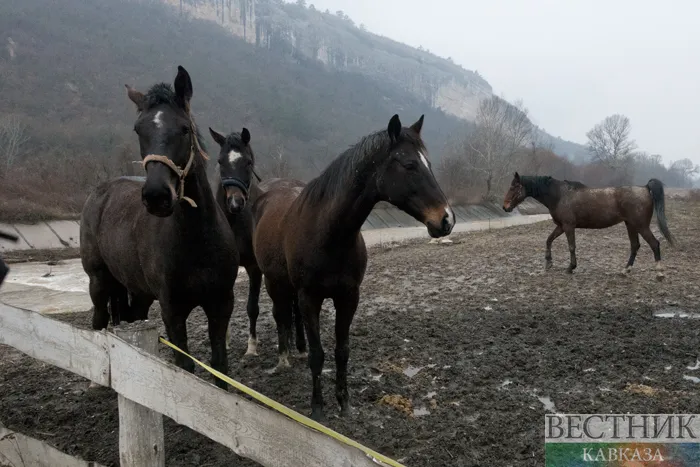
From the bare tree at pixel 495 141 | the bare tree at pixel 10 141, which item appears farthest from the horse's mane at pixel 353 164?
the bare tree at pixel 495 141

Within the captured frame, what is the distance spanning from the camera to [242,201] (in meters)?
4.83

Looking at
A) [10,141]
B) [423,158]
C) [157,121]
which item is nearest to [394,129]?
[423,158]

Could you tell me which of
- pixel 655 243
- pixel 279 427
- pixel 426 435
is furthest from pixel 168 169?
pixel 655 243

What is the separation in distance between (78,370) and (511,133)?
2386 inches

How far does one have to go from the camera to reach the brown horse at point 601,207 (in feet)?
30.1

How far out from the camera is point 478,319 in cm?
632

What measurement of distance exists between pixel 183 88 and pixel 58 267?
533 inches

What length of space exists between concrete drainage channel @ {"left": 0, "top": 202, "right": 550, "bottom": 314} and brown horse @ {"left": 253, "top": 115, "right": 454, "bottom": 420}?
2222mm

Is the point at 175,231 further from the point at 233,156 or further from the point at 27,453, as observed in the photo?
the point at 233,156

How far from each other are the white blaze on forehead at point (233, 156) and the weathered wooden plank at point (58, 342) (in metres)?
2.71

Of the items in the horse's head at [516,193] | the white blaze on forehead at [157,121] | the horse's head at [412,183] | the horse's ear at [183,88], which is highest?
the horse's ear at [183,88]

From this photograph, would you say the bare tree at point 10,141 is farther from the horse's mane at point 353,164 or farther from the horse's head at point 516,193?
the horse's mane at point 353,164

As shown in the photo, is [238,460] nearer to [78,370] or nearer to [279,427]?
[78,370]

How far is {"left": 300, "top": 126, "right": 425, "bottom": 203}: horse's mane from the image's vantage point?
128 inches
